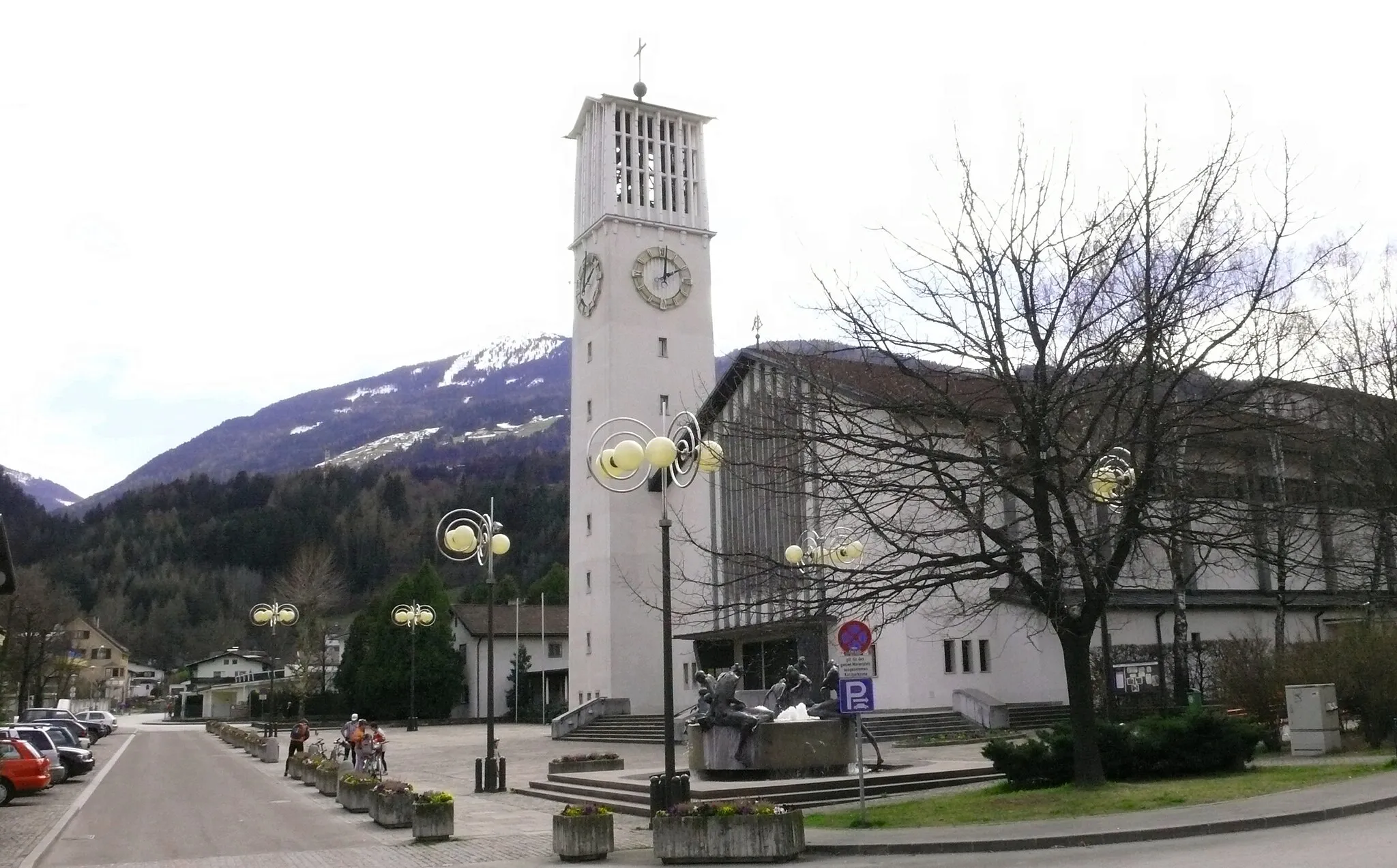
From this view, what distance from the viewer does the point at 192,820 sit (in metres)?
21.7

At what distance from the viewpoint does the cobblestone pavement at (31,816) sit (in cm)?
1783

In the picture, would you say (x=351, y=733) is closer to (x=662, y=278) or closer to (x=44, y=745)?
(x=44, y=745)

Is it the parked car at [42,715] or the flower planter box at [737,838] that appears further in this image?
the parked car at [42,715]

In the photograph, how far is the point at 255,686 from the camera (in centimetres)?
9625

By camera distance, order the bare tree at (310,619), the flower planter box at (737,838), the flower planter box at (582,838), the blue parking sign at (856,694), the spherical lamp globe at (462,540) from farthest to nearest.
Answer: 1. the bare tree at (310,619)
2. the spherical lamp globe at (462,540)
3. the blue parking sign at (856,694)
4. the flower planter box at (582,838)
5. the flower planter box at (737,838)

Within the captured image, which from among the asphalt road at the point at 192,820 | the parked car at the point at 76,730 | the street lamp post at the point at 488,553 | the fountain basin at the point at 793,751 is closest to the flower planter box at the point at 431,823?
the asphalt road at the point at 192,820

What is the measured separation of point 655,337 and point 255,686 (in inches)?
2323

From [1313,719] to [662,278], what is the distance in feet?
133

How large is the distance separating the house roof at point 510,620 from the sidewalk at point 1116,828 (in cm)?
6548

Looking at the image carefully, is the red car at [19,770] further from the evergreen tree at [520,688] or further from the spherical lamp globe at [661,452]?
the evergreen tree at [520,688]

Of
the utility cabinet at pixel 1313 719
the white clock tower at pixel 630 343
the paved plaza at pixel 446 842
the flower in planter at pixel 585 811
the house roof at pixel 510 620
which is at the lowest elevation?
the paved plaza at pixel 446 842

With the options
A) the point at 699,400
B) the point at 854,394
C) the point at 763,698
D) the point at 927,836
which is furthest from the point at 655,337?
the point at 927,836

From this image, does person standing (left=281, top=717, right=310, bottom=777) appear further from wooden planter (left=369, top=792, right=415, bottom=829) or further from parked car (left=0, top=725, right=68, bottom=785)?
wooden planter (left=369, top=792, right=415, bottom=829)

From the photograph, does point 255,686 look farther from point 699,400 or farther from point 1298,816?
point 1298,816
